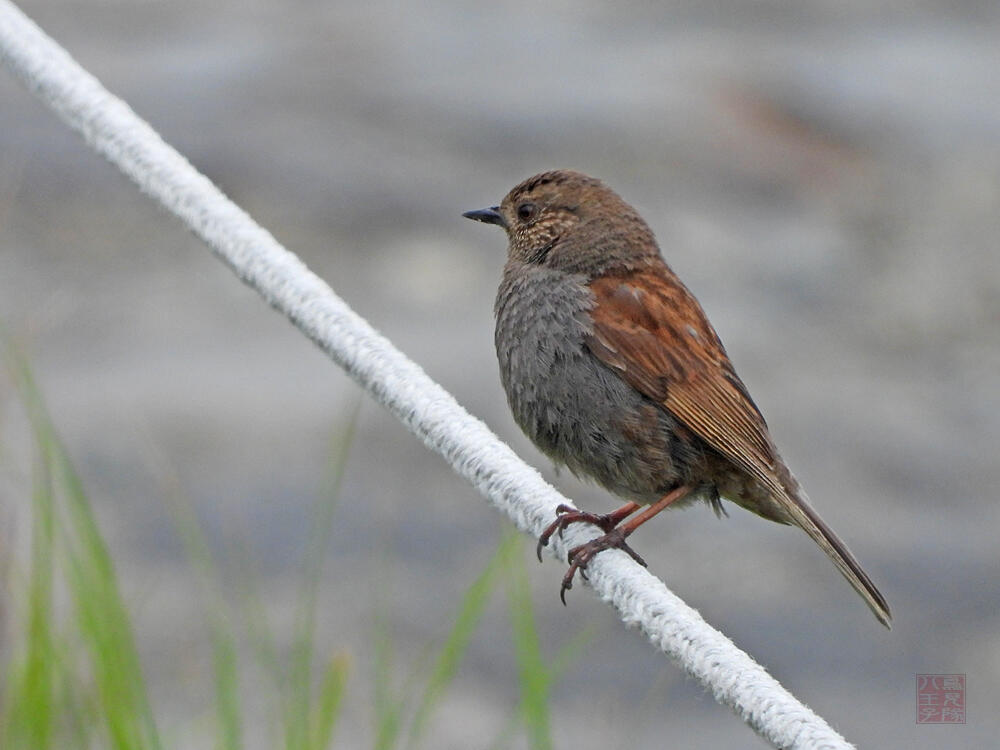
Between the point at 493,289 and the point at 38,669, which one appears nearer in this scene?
the point at 38,669

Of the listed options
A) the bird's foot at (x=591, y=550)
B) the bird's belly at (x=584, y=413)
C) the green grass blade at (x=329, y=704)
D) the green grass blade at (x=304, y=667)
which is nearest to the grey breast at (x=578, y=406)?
the bird's belly at (x=584, y=413)

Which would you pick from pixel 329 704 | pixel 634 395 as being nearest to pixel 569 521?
pixel 634 395

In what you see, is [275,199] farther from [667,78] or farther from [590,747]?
[590,747]

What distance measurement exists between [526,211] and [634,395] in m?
0.68

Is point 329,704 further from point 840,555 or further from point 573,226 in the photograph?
point 573,226

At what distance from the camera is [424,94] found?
35.9ft

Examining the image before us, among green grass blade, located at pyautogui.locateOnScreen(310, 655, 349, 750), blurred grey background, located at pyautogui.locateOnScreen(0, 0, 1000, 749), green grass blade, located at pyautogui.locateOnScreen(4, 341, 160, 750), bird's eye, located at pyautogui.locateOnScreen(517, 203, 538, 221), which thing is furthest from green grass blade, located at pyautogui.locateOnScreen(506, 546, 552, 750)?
blurred grey background, located at pyautogui.locateOnScreen(0, 0, 1000, 749)

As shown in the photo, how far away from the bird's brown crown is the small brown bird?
61 millimetres

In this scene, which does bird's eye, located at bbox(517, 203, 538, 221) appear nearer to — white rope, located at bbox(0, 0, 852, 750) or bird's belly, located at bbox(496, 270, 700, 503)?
bird's belly, located at bbox(496, 270, 700, 503)

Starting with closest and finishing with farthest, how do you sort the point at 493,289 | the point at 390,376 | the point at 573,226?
the point at 390,376
the point at 573,226
the point at 493,289

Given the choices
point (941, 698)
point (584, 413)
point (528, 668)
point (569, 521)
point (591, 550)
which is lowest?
point (528, 668)

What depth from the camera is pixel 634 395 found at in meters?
4.24

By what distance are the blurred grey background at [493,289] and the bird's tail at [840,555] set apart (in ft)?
5.06

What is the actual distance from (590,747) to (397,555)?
1.41 meters
